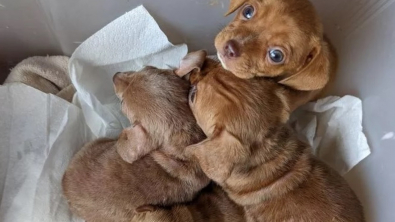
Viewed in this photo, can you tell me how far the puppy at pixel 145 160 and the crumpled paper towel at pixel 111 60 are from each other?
0.29 meters

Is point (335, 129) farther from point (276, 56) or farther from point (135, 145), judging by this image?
point (135, 145)

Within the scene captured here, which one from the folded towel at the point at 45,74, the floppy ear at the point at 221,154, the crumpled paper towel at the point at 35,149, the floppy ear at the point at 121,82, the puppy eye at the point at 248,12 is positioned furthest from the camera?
the folded towel at the point at 45,74

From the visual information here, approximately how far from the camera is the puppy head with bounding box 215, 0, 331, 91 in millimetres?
1576

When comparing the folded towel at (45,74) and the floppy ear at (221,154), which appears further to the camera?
the folded towel at (45,74)

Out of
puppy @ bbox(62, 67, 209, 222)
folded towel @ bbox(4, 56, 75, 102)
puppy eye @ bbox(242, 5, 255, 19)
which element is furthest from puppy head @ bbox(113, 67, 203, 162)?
folded towel @ bbox(4, 56, 75, 102)

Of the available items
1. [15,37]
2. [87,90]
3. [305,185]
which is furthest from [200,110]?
[15,37]

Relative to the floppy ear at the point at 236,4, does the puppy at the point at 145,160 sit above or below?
below

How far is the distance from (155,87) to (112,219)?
1.55ft

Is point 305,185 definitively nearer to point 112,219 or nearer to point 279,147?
point 279,147

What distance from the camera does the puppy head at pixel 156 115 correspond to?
1.72m

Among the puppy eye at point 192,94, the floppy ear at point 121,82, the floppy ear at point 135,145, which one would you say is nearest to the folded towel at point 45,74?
the floppy ear at point 121,82

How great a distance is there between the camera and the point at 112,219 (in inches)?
69.4

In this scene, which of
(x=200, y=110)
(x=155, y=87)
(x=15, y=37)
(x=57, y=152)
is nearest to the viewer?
(x=200, y=110)

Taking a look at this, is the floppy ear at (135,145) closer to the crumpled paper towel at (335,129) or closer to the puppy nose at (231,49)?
the puppy nose at (231,49)
